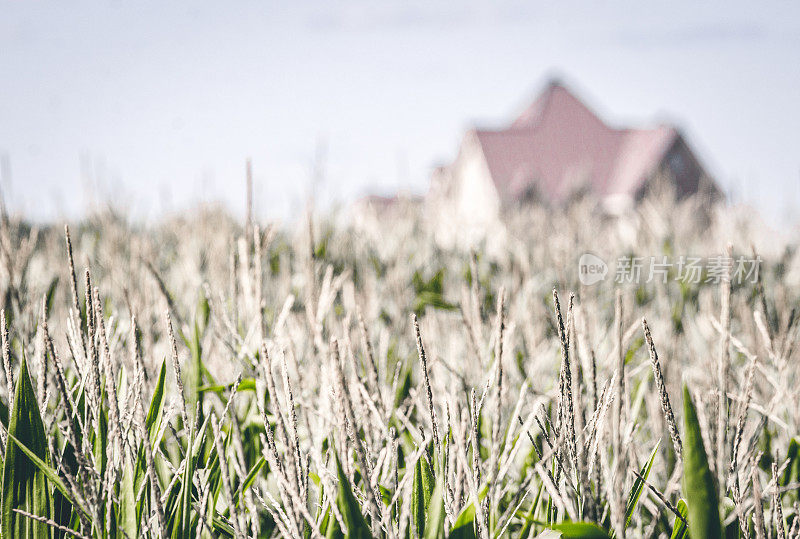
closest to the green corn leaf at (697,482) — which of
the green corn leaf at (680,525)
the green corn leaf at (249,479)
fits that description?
the green corn leaf at (680,525)

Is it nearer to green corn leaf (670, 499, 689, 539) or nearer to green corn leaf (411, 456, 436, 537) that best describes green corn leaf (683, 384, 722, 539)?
green corn leaf (670, 499, 689, 539)

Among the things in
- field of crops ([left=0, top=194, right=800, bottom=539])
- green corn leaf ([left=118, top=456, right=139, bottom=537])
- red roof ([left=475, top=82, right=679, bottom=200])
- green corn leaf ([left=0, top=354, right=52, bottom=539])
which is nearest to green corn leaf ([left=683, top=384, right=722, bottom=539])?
field of crops ([left=0, top=194, right=800, bottom=539])

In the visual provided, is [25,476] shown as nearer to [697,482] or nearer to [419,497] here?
[419,497]

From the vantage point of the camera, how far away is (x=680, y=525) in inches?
31.4

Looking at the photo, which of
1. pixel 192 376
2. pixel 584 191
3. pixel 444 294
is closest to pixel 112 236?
pixel 444 294

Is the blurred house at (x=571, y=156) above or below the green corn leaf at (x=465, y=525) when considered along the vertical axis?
above

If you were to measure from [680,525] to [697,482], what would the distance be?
0.68 ft

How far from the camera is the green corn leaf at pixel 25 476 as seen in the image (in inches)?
32.9

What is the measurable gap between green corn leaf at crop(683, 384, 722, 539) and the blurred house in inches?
675

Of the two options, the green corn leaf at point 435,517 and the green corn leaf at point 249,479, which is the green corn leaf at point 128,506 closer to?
the green corn leaf at point 249,479

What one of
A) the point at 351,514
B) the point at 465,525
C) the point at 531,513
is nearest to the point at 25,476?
the point at 351,514

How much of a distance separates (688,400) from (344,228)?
3.46 metres

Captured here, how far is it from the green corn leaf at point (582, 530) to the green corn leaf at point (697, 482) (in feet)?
0.31

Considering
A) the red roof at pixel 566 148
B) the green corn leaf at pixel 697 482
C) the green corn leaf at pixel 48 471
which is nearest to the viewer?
the green corn leaf at pixel 697 482
